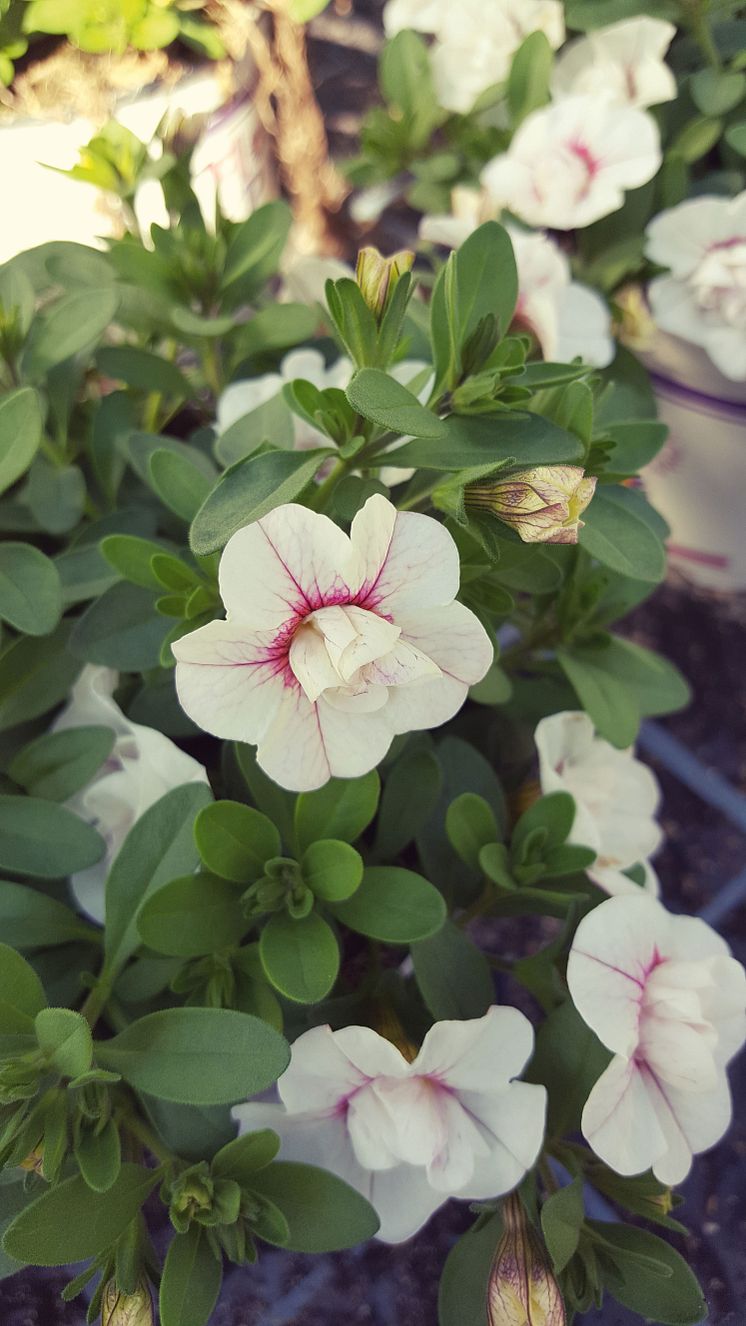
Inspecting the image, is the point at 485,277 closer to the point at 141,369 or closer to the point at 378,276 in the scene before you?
the point at 378,276

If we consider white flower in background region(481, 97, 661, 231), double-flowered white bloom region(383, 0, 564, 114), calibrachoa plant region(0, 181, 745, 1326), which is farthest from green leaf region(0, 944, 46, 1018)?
double-flowered white bloom region(383, 0, 564, 114)

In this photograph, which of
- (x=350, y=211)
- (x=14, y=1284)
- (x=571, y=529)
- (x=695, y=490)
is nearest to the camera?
(x=571, y=529)

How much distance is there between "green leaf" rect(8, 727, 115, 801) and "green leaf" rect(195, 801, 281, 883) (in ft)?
0.28

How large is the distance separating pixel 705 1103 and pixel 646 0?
646mm

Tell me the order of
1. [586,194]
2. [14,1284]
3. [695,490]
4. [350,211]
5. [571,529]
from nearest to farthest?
[571,529] < [14,1284] < [586,194] < [695,490] < [350,211]

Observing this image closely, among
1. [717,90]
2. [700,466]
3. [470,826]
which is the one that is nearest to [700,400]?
[700,466]

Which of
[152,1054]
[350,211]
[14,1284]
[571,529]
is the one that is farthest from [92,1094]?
[350,211]

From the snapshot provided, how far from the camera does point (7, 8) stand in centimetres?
66

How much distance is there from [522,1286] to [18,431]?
0.40 m

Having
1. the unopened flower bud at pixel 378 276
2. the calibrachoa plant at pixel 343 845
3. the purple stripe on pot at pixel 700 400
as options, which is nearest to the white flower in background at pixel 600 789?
the calibrachoa plant at pixel 343 845

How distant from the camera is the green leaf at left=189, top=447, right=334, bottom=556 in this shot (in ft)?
1.21

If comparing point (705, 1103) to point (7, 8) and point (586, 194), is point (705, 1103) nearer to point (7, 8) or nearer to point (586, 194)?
point (586, 194)

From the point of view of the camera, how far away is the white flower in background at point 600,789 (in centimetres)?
50

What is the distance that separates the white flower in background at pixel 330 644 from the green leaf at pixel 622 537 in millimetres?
94
